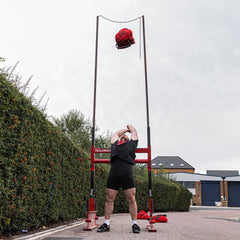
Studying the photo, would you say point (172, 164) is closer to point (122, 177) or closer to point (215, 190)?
point (215, 190)

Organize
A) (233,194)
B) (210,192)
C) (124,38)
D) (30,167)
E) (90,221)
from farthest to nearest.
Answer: (210,192), (233,194), (124,38), (90,221), (30,167)

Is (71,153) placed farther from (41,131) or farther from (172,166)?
(172,166)

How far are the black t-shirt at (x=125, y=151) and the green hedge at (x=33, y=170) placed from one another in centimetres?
133

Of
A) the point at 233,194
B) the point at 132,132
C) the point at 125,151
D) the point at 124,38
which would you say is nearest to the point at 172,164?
the point at 233,194

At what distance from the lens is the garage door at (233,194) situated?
38.0 meters

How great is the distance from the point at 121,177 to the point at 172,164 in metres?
57.0

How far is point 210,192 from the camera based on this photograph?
39375 mm

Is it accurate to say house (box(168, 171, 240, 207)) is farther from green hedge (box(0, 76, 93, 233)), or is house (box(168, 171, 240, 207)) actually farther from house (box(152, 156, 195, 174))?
green hedge (box(0, 76, 93, 233))

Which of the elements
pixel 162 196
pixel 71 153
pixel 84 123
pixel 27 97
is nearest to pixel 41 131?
pixel 27 97

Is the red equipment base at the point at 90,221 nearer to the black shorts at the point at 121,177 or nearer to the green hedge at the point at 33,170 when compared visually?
the black shorts at the point at 121,177

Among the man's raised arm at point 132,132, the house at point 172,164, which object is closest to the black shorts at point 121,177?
the man's raised arm at point 132,132

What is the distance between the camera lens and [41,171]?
5.11m

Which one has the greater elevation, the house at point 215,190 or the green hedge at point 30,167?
the green hedge at point 30,167

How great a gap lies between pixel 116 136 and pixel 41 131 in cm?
139
